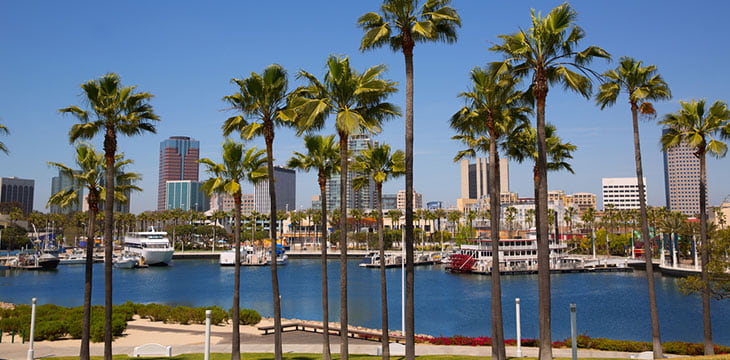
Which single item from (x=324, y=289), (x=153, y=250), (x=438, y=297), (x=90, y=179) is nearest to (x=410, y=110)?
(x=324, y=289)

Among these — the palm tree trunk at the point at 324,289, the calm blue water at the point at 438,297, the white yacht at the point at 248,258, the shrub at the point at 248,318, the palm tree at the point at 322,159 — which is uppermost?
the palm tree at the point at 322,159

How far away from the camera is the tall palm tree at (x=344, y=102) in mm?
19406

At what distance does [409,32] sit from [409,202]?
5945 mm

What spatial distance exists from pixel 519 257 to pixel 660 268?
1084 inches

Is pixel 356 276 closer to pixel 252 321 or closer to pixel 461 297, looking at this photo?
pixel 461 297

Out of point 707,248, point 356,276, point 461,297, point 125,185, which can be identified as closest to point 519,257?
point 356,276

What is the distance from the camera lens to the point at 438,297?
74938mm

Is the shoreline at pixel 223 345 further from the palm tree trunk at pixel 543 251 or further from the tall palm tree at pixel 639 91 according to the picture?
the palm tree trunk at pixel 543 251

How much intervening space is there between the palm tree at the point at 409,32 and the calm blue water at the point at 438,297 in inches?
1054

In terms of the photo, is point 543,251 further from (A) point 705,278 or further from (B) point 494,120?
(A) point 705,278

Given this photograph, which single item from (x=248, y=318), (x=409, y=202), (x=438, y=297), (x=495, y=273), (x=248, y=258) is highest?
(x=409, y=202)

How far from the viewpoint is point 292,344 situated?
31.4 meters

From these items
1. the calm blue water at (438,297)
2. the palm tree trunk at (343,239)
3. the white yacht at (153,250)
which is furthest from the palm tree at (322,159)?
the white yacht at (153,250)

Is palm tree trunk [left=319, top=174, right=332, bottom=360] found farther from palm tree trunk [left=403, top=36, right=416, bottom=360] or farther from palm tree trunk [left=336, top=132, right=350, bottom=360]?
palm tree trunk [left=403, top=36, right=416, bottom=360]
